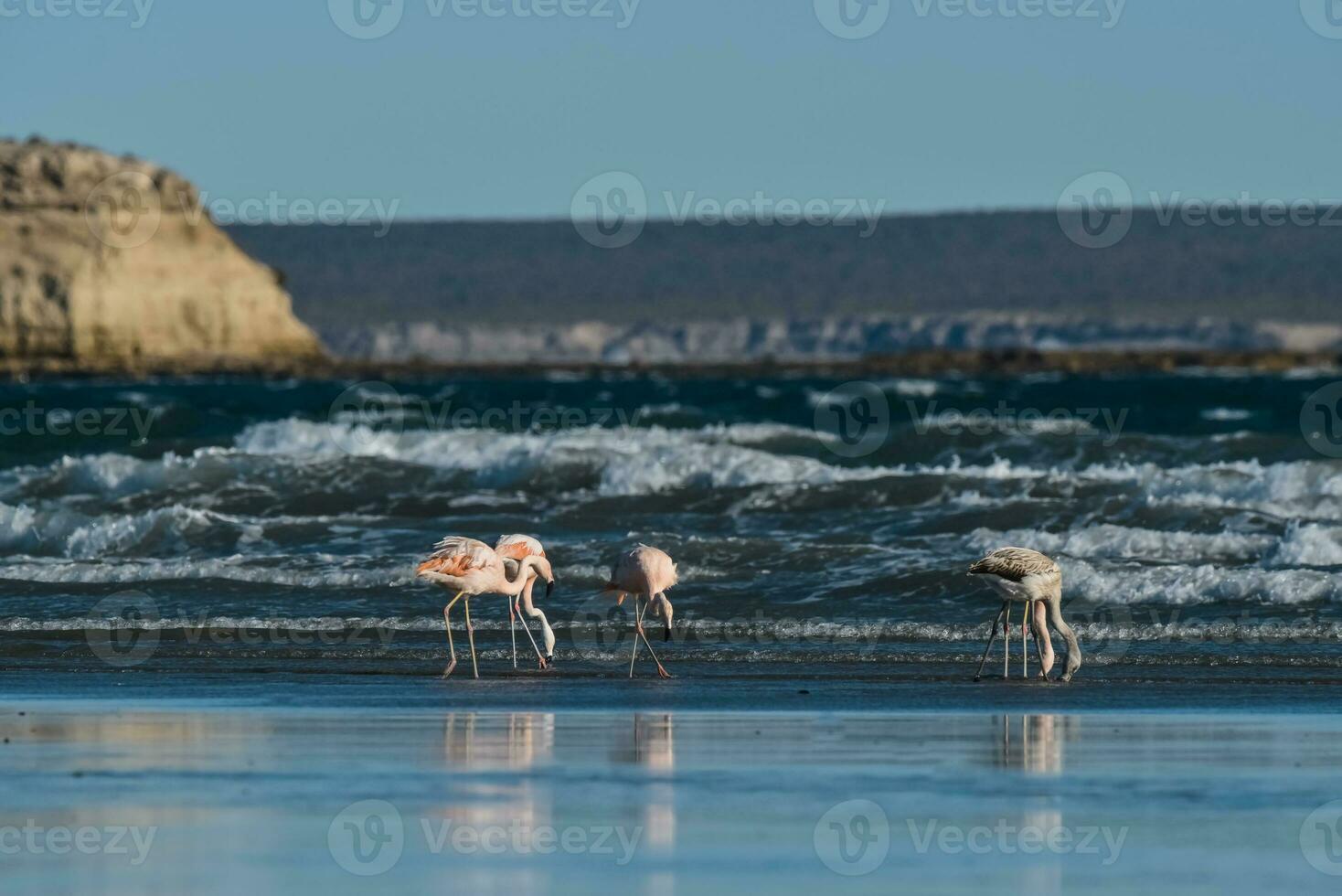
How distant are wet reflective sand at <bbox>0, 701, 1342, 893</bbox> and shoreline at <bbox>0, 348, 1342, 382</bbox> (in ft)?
225

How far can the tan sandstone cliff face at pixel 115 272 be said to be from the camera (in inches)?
3361

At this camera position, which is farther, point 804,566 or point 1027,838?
point 804,566

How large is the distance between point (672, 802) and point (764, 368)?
3645 inches

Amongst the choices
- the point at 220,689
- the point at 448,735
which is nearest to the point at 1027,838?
the point at 448,735

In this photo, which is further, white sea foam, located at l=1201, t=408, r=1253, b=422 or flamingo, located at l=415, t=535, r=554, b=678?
white sea foam, located at l=1201, t=408, r=1253, b=422

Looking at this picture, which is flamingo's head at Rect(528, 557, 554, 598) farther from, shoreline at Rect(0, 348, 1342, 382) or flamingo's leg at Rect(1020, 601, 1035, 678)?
shoreline at Rect(0, 348, 1342, 382)

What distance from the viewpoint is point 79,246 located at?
85.7 metres

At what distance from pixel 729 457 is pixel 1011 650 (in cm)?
1241

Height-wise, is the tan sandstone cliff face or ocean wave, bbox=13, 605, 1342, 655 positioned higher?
the tan sandstone cliff face

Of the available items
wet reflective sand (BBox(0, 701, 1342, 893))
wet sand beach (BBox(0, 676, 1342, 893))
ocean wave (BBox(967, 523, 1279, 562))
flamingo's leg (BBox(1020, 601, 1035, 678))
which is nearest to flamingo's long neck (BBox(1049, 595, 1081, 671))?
flamingo's leg (BBox(1020, 601, 1035, 678))

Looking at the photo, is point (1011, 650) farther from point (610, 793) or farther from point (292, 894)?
point (292, 894)

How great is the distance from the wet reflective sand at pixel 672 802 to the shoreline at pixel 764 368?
68588 millimetres

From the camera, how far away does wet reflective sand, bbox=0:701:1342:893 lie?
814 cm

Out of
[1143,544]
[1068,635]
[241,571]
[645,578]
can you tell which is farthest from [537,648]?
[1143,544]
